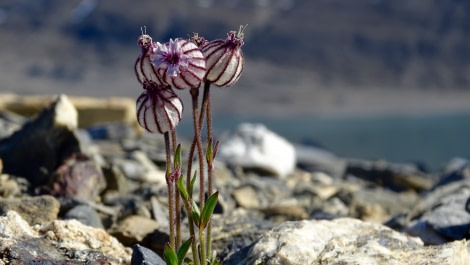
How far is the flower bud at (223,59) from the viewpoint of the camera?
200 centimetres

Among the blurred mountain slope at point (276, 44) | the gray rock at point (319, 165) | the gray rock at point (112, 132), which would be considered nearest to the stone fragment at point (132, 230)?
the gray rock at point (112, 132)

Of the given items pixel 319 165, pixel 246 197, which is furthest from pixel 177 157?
pixel 319 165

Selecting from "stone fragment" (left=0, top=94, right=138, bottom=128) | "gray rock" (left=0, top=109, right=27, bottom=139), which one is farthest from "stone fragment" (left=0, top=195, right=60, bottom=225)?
"stone fragment" (left=0, top=94, right=138, bottom=128)

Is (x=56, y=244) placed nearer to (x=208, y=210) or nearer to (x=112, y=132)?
(x=208, y=210)

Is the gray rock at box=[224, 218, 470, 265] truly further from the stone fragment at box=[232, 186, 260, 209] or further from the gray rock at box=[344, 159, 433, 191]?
the gray rock at box=[344, 159, 433, 191]

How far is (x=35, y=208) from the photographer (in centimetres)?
285

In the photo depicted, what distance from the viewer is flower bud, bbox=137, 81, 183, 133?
1.94 metres

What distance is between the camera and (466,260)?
92.4 inches

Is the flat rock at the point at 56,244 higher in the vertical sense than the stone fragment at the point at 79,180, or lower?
lower

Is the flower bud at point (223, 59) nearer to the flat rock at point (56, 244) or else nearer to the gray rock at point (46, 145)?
the flat rock at point (56, 244)

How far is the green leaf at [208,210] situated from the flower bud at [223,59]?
31 cm

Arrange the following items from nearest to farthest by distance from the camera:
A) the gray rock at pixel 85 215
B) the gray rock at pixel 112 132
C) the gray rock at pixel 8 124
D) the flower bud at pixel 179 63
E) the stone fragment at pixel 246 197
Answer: the flower bud at pixel 179 63 → the gray rock at pixel 85 215 → the stone fragment at pixel 246 197 → the gray rock at pixel 8 124 → the gray rock at pixel 112 132

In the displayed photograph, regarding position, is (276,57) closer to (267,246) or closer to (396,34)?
(396,34)

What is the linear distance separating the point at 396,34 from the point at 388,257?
104 metres
